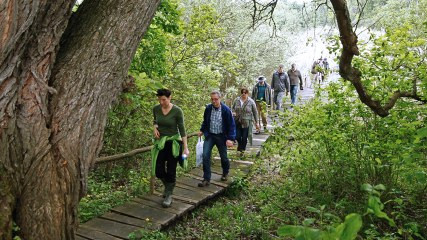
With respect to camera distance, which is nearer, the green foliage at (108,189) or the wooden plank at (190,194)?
the green foliage at (108,189)

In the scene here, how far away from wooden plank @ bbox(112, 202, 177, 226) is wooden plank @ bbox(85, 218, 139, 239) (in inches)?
14.2

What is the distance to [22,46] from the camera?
2.86 metres

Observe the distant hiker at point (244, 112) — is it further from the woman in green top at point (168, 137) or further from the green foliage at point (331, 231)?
the green foliage at point (331, 231)

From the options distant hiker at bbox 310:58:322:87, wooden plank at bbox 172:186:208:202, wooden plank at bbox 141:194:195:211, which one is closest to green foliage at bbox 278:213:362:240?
wooden plank at bbox 141:194:195:211

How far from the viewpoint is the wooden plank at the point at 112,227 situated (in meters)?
4.92

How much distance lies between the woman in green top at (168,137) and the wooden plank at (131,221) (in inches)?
26.0

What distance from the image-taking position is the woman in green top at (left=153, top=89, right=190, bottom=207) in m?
5.74

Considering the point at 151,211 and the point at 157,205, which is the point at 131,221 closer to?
the point at 151,211

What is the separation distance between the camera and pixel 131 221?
5.34 meters

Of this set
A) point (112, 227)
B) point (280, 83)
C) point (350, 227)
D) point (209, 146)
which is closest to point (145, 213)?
point (112, 227)

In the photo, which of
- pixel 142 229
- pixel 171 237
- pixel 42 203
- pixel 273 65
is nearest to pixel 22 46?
pixel 42 203

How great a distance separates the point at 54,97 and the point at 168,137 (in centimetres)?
279

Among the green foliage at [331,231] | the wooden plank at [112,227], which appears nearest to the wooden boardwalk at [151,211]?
the wooden plank at [112,227]

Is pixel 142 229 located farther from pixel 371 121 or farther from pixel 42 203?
pixel 371 121
